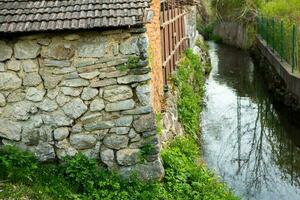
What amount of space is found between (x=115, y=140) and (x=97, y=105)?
0.58m

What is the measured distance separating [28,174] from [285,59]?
44.1ft

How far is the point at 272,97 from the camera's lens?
1758cm

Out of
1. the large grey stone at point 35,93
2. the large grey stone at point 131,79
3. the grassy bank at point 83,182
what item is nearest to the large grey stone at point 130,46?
the large grey stone at point 131,79

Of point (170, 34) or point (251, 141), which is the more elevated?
point (170, 34)

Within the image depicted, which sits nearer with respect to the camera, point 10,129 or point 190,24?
point 10,129

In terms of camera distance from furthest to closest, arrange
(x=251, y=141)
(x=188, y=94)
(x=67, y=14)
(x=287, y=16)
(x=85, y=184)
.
→ (x=287, y=16) → (x=188, y=94) → (x=251, y=141) → (x=85, y=184) → (x=67, y=14)

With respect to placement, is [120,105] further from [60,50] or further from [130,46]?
[60,50]

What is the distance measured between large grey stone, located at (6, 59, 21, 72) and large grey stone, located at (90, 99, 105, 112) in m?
1.19

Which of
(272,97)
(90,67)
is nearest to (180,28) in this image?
(272,97)

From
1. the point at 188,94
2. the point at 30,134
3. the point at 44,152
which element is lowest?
the point at 188,94

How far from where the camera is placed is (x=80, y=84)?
6852mm

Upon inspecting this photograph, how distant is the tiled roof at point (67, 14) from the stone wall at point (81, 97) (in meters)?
0.23

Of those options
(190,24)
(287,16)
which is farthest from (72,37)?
(287,16)

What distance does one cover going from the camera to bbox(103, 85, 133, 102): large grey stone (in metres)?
6.87
